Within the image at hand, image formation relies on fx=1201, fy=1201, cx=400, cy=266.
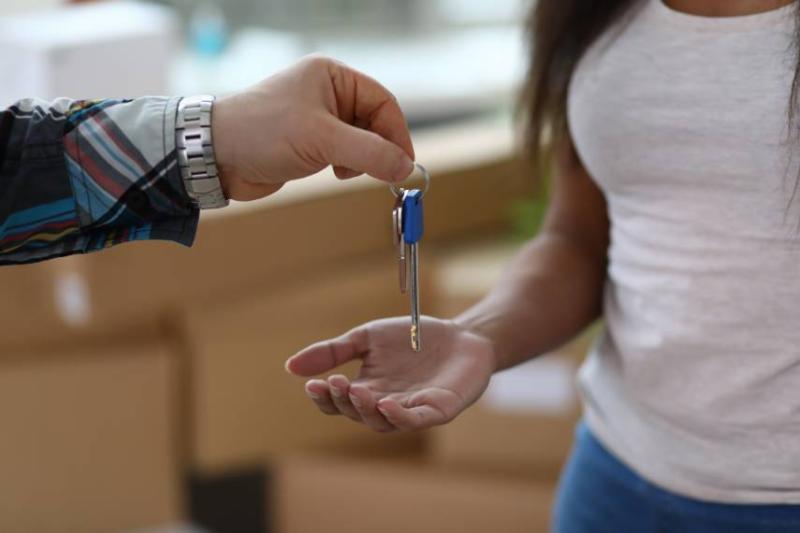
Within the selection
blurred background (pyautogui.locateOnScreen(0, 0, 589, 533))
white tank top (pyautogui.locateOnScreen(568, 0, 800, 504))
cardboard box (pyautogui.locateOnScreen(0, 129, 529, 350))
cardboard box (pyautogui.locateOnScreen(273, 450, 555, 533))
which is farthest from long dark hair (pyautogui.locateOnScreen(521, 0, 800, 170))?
cardboard box (pyautogui.locateOnScreen(273, 450, 555, 533))

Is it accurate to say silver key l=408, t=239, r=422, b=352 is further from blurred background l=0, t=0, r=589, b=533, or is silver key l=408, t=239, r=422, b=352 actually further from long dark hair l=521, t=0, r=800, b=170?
blurred background l=0, t=0, r=589, b=533

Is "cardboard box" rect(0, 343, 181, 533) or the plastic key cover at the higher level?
the plastic key cover

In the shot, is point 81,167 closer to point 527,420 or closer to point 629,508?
point 629,508

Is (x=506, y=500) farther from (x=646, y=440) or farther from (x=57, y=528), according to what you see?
(x=646, y=440)

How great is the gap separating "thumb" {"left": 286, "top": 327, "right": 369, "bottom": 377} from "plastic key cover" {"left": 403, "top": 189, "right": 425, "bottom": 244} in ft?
0.30

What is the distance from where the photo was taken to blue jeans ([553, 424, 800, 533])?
A: 0.93 meters

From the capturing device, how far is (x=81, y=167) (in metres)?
0.80

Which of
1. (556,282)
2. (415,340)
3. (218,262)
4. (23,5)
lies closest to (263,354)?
(218,262)

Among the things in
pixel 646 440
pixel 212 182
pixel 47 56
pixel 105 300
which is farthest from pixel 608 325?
pixel 105 300

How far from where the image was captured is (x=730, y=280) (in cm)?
93

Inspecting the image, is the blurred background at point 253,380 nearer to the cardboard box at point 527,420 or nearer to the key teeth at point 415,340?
the cardboard box at point 527,420

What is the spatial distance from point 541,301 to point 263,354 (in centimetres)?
95

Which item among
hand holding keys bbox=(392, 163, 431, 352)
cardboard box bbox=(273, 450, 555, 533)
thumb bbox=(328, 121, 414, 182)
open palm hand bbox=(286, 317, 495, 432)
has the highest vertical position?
thumb bbox=(328, 121, 414, 182)

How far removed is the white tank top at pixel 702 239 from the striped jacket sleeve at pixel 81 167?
1.26 ft
